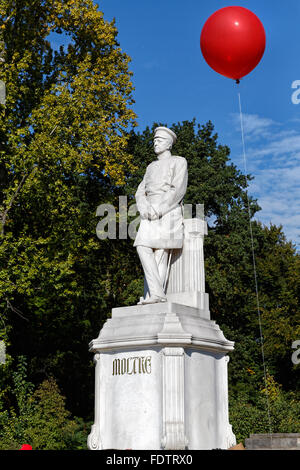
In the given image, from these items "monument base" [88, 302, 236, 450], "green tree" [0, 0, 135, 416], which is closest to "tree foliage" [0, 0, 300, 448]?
"green tree" [0, 0, 135, 416]

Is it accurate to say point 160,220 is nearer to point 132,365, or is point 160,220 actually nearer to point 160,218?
point 160,218

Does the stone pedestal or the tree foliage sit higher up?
the tree foliage

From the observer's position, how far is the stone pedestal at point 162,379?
29.2 ft

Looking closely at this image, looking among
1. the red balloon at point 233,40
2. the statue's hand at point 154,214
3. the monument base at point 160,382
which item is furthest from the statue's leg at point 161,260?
the red balloon at point 233,40

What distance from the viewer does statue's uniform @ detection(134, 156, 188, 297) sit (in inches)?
391

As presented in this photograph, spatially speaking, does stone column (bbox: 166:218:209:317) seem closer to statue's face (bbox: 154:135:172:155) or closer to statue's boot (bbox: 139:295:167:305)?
statue's boot (bbox: 139:295:167:305)

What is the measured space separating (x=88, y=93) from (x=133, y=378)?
13354 mm

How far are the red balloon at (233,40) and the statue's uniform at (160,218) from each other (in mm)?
1913

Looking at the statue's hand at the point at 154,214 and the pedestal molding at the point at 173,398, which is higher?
the statue's hand at the point at 154,214

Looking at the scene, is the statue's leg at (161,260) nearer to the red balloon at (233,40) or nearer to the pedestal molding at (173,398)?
the pedestal molding at (173,398)

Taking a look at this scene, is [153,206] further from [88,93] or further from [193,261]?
[88,93]
